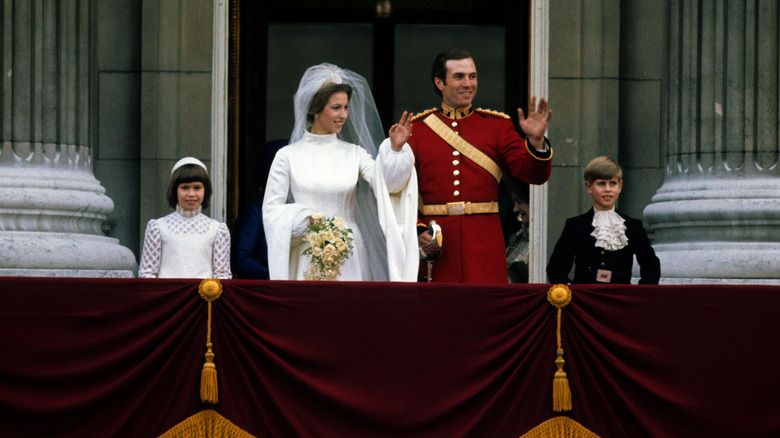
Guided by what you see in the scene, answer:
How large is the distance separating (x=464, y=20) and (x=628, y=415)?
6357 mm

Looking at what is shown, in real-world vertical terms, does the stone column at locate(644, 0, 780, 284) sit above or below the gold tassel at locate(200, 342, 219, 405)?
above

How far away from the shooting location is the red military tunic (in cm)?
644

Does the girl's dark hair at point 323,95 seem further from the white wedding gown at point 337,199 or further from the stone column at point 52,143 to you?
the stone column at point 52,143

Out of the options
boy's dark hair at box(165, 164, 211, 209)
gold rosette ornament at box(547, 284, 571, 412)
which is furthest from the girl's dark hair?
gold rosette ornament at box(547, 284, 571, 412)

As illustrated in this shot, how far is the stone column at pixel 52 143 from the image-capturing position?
287 inches

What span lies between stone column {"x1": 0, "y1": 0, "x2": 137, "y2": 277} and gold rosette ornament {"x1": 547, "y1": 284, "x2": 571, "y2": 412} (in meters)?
3.17

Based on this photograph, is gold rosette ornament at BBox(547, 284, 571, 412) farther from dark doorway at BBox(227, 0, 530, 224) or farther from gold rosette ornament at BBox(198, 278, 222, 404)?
dark doorway at BBox(227, 0, 530, 224)

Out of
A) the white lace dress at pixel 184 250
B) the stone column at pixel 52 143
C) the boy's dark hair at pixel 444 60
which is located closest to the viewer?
the white lace dress at pixel 184 250

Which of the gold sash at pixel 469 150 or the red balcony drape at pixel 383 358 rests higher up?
the gold sash at pixel 469 150

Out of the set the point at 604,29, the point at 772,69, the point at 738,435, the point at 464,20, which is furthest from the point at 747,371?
the point at 464,20

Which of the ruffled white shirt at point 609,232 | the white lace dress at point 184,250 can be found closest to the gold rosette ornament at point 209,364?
the white lace dress at point 184,250

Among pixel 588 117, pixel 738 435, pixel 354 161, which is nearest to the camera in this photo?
pixel 738 435

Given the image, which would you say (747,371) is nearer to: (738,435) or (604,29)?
(738,435)

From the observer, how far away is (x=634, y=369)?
17.7 ft
